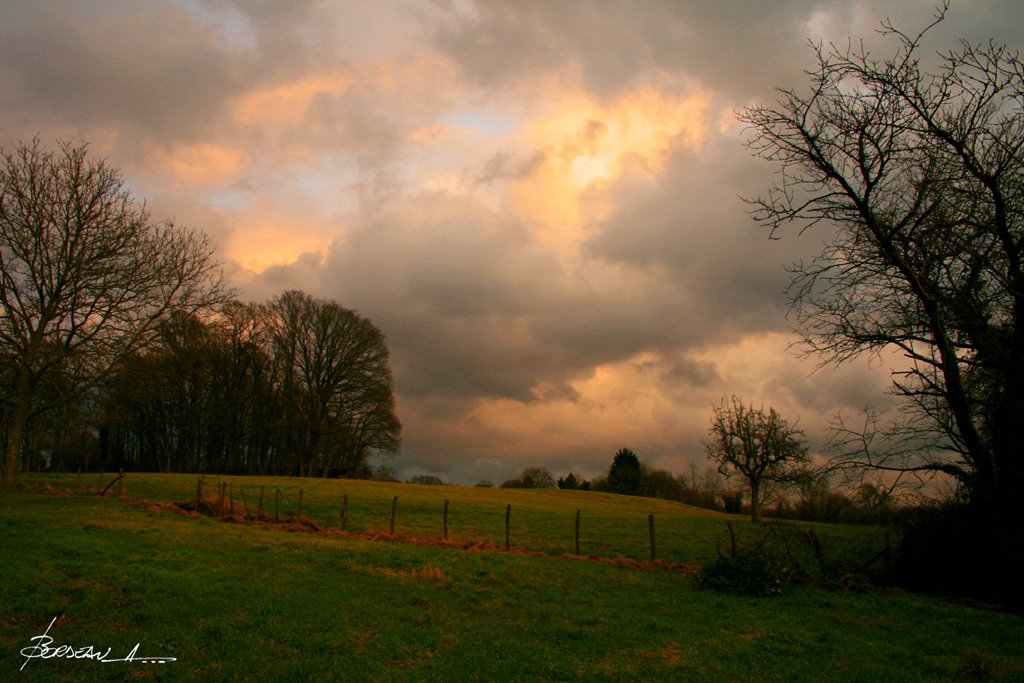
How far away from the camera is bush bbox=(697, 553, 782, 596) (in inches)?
702

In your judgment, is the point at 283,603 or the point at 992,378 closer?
the point at 283,603

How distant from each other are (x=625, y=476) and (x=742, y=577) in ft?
235

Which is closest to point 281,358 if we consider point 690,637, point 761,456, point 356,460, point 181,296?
point 356,460

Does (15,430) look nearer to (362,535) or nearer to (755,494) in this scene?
(362,535)

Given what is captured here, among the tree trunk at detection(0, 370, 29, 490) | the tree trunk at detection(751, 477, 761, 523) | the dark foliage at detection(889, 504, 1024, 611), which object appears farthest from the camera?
the tree trunk at detection(751, 477, 761, 523)

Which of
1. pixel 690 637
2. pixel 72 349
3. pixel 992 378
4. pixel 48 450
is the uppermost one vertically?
pixel 72 349

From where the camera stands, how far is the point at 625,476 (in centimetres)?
8800

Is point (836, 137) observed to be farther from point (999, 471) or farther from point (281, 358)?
point (281, 358)

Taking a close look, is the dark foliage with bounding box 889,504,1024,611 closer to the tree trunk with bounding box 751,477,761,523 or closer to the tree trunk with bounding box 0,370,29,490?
the tree trunk with bounding box 751,477,761,523

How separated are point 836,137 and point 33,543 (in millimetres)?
22626

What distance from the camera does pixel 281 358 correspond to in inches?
2399
